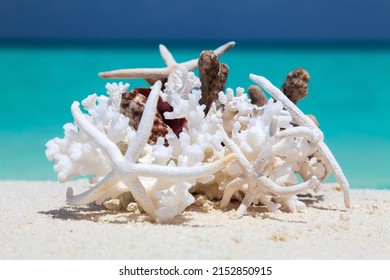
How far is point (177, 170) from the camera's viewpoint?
319cm

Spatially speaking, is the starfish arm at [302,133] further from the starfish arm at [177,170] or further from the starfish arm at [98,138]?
the starfish arm at [98,138]

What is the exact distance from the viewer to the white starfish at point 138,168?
320cm

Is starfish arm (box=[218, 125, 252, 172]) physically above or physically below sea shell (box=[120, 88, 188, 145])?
below

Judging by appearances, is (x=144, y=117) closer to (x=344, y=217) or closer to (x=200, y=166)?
(x=200, y=166)

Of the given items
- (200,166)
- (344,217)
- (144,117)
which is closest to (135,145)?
(144,117)

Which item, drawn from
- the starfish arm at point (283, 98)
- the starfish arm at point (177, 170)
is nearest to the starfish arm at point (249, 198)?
the starfish arm at point (177, 170)

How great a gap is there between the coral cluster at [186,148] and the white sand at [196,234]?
0.44 ft

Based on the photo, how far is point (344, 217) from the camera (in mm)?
3697

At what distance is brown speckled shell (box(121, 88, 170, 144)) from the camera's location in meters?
3.70

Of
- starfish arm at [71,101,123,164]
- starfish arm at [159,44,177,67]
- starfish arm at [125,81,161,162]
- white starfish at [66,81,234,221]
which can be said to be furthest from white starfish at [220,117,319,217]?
starfish arm at [159,44,177,67]

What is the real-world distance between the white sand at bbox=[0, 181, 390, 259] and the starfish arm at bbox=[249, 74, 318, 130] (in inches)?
22.7

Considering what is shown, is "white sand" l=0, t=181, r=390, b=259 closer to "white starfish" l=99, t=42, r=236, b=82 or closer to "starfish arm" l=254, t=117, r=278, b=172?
"starfish arm" l=254, t=117, r=278, b=172

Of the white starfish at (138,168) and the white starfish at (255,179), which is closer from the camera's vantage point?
the white starfish at (138,168)

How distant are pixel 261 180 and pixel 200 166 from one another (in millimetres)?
510
